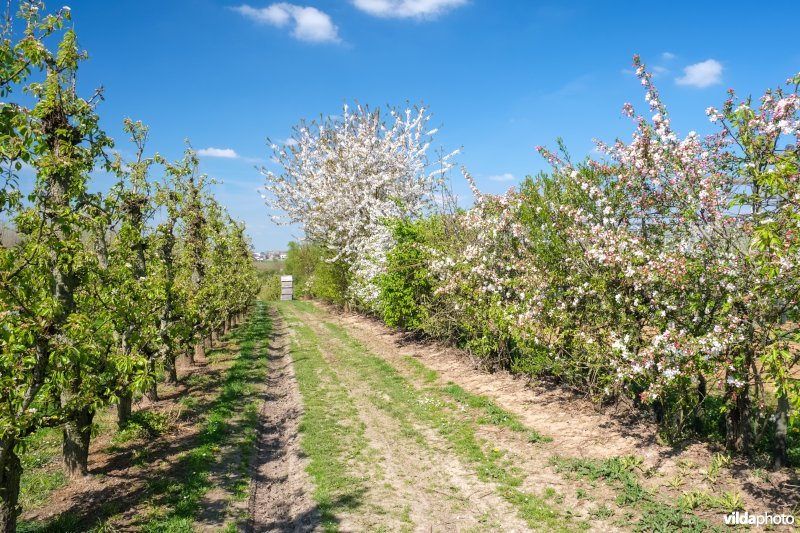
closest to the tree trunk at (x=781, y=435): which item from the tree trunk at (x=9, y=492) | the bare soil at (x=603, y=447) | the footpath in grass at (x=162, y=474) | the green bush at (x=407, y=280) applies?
the bare soil at (x=603, y=447)

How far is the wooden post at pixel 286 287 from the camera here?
5888 cm

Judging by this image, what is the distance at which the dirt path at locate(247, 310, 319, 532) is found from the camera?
778 cm

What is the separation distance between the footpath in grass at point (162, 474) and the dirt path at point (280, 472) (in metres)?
0.26

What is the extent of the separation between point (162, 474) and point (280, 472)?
88.3 inches

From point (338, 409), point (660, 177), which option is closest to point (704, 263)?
point (660, 177)

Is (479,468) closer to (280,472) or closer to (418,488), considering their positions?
(418,488)

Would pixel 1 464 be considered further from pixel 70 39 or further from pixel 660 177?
pixel 660 177

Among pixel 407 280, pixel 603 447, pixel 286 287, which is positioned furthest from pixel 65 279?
pixel 286 287

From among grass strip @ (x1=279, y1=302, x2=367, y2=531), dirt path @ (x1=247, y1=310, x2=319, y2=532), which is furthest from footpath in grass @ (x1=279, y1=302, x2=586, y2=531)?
dirt path @ (x1=247, y1=310, x2=319, y2=532)

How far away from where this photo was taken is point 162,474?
9141 millimetres

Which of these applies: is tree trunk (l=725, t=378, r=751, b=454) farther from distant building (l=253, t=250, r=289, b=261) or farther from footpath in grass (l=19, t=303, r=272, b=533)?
distant building (l=253, t=250, r=289, b=261)

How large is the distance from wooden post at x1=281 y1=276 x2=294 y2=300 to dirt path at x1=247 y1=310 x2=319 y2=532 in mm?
43430

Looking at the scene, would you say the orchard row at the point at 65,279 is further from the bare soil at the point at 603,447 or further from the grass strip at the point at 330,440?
the bare soil at the point at 603,447

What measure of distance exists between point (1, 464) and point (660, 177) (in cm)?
1137
